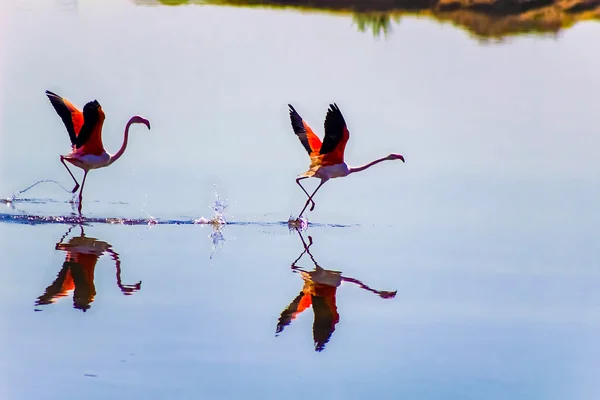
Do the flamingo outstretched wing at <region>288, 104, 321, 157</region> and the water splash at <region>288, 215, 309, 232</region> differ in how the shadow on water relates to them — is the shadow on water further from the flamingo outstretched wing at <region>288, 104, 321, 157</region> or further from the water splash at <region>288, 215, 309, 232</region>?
the water splash at <region>288, 215, 309, 232</region>

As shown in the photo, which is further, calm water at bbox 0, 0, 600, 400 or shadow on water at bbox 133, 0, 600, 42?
shadow on water at bbox 133, 0, 600, 42

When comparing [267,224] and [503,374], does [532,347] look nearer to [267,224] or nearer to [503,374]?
[503,374]

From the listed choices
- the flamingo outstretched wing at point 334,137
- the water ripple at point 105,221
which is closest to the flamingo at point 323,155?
the flamingo outstretched wing at point 334,137

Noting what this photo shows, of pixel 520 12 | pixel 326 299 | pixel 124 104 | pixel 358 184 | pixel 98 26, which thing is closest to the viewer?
pixel 326 299

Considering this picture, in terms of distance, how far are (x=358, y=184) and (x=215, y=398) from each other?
7227mm

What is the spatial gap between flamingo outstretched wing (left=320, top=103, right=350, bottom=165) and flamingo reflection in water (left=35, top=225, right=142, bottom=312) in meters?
2.48

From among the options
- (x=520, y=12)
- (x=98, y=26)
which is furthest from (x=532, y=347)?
(x=520, y=12)

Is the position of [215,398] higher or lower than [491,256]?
higher

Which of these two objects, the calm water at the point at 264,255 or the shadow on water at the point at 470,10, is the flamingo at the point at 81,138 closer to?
the calm water at the point at 264,255

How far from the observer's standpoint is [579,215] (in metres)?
12.6

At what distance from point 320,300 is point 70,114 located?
15.3 ft

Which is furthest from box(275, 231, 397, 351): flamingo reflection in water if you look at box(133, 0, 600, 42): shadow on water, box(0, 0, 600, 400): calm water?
box(133, 0, 600, 42): shadow on water

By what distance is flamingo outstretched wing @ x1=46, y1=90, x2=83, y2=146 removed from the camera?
1284cm

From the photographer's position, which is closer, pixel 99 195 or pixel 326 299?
pixel 326 299
